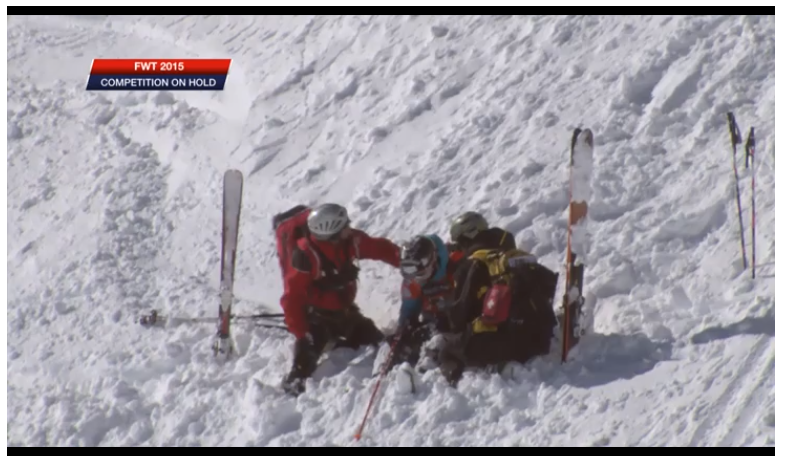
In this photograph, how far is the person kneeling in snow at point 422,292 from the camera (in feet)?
26.1

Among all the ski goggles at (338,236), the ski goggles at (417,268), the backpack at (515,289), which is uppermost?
the ski goggles at (338,236)

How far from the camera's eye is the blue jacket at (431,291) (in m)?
8.11

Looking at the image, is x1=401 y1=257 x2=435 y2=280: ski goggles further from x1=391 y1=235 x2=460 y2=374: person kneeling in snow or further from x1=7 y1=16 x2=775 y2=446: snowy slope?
x1=7 y1=16 x2=775 y2=446: snowy slope

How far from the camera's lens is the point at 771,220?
935 cm

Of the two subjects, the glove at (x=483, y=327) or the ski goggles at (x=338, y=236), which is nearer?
the glove at (x=483, y=327)

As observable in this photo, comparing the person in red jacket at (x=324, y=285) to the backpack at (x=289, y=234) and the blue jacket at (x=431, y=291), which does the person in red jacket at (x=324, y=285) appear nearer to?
the backpack at (x=289, y=234)

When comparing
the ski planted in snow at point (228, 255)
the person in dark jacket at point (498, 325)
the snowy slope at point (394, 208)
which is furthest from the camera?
the ski planted in snow at point (228, 255)

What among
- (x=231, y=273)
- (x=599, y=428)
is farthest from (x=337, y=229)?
(x=599, y=428)

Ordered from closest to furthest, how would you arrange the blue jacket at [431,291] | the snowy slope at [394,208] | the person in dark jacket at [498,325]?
1. the snowy slope at [394,208]
2. the person in dark jacket at [498,325]
3. the blue jacket at [431,291]

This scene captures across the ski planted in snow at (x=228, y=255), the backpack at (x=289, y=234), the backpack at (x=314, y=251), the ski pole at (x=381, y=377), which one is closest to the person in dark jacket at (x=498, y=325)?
the ski pole at (x=381, y=377)

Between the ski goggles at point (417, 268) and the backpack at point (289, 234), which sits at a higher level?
the backpack at point (289, 234)

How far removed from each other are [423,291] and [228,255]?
197cm

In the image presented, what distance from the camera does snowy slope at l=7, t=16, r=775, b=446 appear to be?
25.3ft

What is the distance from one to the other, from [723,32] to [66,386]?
831 cm
